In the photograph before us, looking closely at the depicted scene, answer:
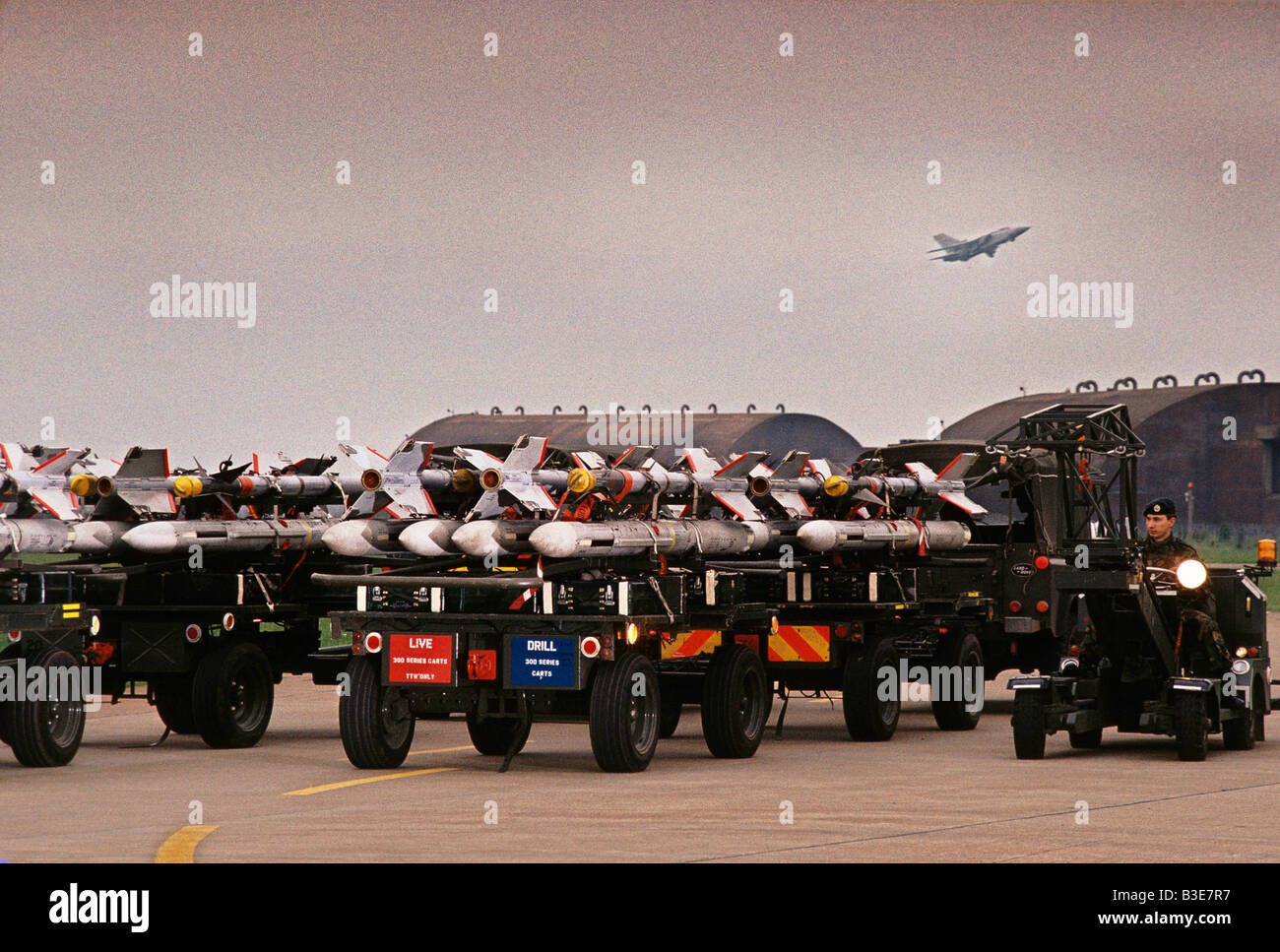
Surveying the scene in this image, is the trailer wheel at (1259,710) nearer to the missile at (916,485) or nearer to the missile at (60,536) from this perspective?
the missile at (916,485)

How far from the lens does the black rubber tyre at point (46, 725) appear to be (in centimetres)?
1562

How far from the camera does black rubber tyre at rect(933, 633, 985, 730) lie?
19.5m

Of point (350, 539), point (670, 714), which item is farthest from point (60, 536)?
point (670, 714)

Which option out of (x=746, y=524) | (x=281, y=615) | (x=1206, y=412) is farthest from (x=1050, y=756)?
(x=1206, y=412)

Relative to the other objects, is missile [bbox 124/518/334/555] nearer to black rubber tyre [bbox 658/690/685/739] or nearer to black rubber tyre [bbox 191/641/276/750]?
black rubber tyre [bbox 191/641/276/750]

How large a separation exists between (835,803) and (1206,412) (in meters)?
42.7

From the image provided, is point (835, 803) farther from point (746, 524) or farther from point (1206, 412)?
point (1206, 412)

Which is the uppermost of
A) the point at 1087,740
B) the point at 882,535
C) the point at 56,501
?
the point at 56,501

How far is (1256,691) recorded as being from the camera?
16672 mm

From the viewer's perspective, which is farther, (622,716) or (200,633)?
(200,633)

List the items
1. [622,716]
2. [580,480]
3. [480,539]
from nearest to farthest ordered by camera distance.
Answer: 1. [622,716]
2. [480,539]
3. [580,480]

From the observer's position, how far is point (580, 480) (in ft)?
49.8

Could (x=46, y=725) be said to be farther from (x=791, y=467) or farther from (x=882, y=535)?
(x=882, y=535)

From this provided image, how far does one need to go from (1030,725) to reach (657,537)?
3425mm
